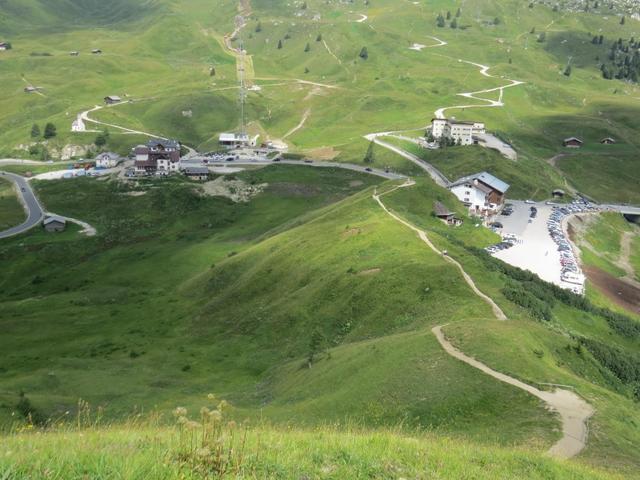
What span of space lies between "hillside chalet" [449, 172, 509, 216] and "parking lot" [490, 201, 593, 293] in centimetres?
429

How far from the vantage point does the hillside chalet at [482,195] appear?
13875 cm

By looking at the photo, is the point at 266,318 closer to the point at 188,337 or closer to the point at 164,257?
the point at 188,337

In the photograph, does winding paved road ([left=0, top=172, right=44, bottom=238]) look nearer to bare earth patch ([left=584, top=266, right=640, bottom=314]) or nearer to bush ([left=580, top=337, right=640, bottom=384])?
bush ([left=580, top=337, right=640, bottom=384])

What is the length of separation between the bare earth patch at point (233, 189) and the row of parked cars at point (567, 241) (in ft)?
293

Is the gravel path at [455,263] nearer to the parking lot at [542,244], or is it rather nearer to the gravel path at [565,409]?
the gravel path at [565,409]

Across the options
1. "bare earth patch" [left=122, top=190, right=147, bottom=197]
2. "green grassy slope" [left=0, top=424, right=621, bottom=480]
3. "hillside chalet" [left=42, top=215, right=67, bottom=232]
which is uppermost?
"green grassy slope" [left=0, top=424, right=621, bottom=480]

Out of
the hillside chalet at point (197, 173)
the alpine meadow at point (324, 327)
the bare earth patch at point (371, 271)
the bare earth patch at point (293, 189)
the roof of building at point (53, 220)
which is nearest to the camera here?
the alpine meadow at point (324, 327)

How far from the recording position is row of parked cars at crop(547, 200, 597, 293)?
94.2m

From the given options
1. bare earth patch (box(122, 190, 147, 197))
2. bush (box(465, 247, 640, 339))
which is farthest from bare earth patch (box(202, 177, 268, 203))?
bush (box(465, 247, 640, 339))

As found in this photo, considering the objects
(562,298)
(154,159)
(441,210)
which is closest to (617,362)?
(562,298)

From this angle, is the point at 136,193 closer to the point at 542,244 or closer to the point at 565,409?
the point at 542,244

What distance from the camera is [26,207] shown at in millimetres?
168500

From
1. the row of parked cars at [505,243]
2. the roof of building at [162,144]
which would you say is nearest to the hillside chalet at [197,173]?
the roof of building at [162,144]

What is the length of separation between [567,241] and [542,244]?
11.3 meters
